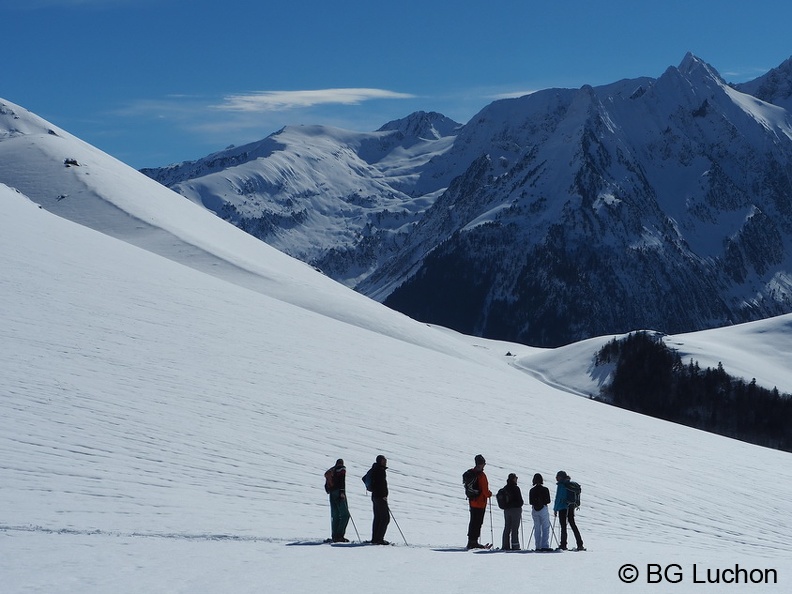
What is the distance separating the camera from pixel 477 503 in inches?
677

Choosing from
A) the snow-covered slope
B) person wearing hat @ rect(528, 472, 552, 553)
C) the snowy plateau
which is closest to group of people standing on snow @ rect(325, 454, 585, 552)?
person wearing hat @ rect(528, 472, 552, 553)

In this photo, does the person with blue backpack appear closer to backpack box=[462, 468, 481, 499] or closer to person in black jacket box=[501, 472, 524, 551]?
backpack box=[462, 468, 481, 499]

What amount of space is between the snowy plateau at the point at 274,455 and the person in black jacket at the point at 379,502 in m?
0.53

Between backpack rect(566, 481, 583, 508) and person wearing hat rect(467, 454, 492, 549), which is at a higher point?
backpack rect(566, 481, 583, 508)

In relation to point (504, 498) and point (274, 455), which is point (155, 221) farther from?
point (504, 498)

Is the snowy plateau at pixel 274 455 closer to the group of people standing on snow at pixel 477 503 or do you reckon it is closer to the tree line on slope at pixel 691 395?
the group of people standing on snow at pixel 477 503

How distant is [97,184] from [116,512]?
207 ft

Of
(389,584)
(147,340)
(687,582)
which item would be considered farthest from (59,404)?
(687,582)

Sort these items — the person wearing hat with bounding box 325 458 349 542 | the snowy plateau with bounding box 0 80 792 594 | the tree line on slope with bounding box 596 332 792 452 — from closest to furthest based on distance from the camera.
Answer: the snowy plateau with bounding box 0 80 792 594, the person wearing hat with bounding box 325 458 349 542, the tree line on slope with bounding box 596 332 792 452

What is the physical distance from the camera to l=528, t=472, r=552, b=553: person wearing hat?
17562 millimetres

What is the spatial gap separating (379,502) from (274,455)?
20.2 feet

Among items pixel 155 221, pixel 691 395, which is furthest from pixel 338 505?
pixel 691 395

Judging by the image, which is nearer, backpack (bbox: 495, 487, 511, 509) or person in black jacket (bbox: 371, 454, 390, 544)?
person in black jacket (bbox: 371, 454, 390, 544)

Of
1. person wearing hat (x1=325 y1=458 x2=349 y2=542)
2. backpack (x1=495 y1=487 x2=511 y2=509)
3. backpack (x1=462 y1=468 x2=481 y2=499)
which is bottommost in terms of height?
person wearing hat (x1=325 y1=458 x2=349 y2=542)
